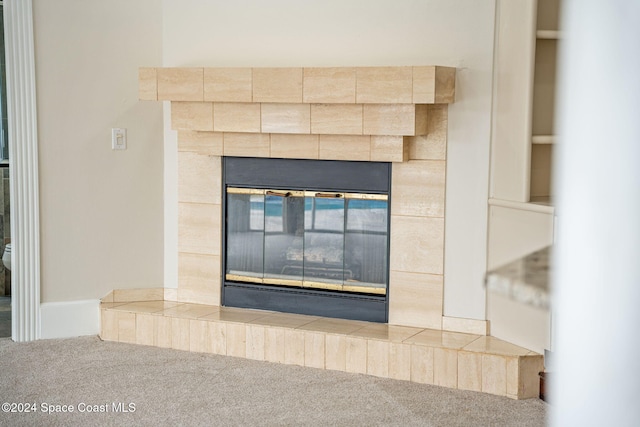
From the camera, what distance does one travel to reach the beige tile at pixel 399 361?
354 cm

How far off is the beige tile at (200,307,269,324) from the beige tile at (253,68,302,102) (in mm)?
1082

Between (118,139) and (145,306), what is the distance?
0.90m

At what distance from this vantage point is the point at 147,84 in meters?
4.03

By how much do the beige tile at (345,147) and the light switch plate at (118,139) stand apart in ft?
3.61

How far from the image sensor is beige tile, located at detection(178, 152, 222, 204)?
4223 millimetres

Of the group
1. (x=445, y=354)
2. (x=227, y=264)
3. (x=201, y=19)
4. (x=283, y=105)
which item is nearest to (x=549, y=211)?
(x=445, y=354)

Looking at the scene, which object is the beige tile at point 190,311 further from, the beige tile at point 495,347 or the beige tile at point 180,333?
the beige tile at point 495,347

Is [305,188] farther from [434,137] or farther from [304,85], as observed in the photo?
[434,137]

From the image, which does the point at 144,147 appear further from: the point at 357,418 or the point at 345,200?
the point at 357,418

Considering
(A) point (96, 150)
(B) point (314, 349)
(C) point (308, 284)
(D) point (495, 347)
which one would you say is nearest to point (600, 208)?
(D) point (495, 347)

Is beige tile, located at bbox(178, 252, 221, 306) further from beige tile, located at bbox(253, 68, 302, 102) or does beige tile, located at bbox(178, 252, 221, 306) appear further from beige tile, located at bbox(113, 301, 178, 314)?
beige tile, located at bbox(253, 68, 302, 102)

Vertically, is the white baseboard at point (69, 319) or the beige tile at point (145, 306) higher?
the beige tile at point (145, 306)

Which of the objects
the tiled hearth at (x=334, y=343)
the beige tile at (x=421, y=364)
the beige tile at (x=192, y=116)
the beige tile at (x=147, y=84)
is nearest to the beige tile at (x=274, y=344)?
the tiled hearth at (x=334, y=343)

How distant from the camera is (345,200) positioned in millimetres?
3973
